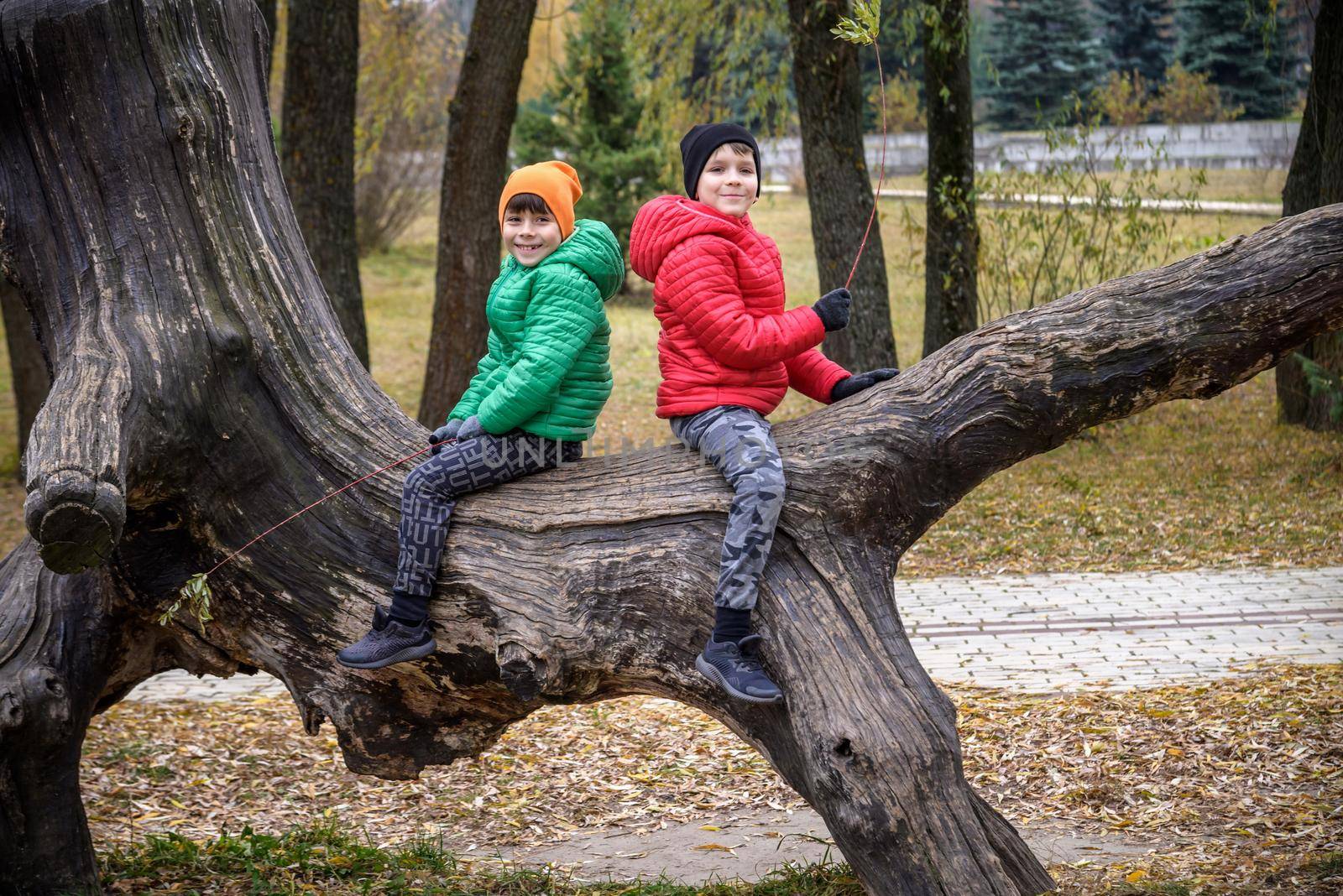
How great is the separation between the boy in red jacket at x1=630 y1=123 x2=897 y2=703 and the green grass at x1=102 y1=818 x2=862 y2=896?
1.30 metres

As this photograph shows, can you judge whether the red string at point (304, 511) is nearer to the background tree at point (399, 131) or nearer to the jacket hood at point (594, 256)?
the jacket hood at point (594, 256)

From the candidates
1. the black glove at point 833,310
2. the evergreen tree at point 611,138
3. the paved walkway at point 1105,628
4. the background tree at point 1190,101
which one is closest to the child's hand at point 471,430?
the black glove at point 833,310

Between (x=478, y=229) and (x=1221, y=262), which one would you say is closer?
(x=1221, y=262)

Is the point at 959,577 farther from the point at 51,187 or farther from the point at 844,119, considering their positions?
the point at 51,187

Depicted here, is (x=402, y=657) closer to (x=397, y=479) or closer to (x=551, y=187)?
(x=397, y=479)

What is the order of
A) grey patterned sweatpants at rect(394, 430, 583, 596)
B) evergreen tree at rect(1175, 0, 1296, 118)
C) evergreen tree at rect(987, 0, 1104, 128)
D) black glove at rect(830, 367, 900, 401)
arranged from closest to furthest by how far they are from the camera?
grey patterned sweatpants at rect(394, 430, 583, 596) < black glove at rect(830, 367, 900, 401) < evergreen tree at rect(1175, 0, 1296, 118) < evergreen tree at rect(987, 0, 1104, 128)

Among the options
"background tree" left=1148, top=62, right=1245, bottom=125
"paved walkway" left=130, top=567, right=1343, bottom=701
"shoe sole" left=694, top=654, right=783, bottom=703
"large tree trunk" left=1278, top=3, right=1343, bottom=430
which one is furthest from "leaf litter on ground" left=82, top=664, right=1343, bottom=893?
"background tree" left=1148, top=62, right=1245, bottom=125

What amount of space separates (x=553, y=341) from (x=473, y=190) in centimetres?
677

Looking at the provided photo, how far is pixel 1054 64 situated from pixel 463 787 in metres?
31.2

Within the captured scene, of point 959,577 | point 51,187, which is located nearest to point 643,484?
point 51,187

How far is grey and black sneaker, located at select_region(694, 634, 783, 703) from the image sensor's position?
132 inches

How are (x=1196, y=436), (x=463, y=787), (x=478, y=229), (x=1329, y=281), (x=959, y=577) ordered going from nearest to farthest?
A: (x=1329, y=281) < (x=463, y=787) < (x=959, y=577) < (x=478, y=229) < (x=1196, y=436)

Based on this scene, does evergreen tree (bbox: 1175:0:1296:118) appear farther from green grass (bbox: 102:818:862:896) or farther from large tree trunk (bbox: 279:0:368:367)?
green grass (bbox: 102:818:862:896)

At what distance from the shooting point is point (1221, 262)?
3.63 m
